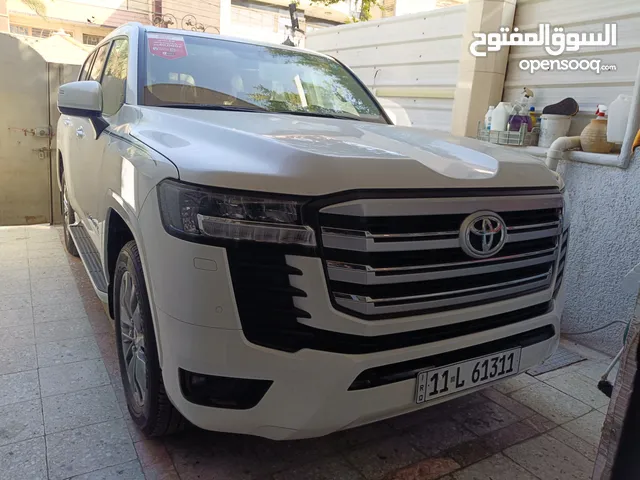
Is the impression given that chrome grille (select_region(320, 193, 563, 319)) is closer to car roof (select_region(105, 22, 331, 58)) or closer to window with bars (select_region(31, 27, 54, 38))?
car roof (select_region(105, 22, 331, 58))

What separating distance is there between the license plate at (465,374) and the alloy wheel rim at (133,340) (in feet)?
3.50

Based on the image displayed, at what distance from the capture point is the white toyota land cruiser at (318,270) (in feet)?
5.19

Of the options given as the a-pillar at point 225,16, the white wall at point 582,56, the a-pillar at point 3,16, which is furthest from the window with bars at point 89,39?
the white wall at point 582,56

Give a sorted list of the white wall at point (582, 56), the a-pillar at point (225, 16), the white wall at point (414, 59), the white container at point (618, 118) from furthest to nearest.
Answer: the a-pillar at point (225, 16) → the white wall at point (414, 59) → the white wall at point (582, 56) → the white container at point (618, 118)

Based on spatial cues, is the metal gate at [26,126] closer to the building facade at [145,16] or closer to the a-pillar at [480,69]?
the a-pillar at [480,69]

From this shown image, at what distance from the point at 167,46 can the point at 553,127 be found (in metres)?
2.82

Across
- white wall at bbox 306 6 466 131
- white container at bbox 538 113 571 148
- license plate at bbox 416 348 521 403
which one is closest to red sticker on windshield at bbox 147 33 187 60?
license plate at bbox 416 348 521 403

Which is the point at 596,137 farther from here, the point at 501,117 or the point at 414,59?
the point at 414,59

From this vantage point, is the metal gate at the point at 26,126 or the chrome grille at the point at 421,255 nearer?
the chrome grille at the point at 421,255

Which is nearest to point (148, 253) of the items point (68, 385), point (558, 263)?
point (68, 385)

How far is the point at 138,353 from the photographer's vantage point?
2148mm

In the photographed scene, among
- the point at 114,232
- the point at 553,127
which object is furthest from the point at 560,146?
the point at 114,232

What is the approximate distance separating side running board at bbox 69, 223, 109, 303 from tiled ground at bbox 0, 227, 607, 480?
0.40 metres

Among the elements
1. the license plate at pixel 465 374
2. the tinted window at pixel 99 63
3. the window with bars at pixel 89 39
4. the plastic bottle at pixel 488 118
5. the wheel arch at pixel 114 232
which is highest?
the window with bars at pixel 89 39
